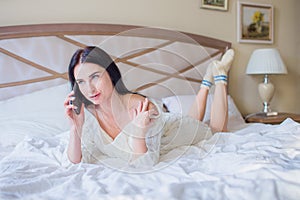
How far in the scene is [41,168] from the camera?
36.9 inches

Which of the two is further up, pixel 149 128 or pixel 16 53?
pixel 16 53

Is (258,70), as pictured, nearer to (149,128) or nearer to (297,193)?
(149,128)

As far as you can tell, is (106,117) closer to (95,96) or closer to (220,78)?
(95,96)

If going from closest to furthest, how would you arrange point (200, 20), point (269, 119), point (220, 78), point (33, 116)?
1. point (33, 116)
2. point (220, 78)
3. point (269, 119)
4. point (200, 20)

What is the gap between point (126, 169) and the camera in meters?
0.88

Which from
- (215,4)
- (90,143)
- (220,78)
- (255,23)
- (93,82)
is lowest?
(90,143)

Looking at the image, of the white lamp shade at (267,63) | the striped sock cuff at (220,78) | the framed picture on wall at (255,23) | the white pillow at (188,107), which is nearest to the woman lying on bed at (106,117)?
the white pillow at (188,107)

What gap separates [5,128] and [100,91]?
84 cm

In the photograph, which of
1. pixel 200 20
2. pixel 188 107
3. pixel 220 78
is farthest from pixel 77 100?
pixel 200 20

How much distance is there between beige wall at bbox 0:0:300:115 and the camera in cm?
193

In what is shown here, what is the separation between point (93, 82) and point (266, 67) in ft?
6.05

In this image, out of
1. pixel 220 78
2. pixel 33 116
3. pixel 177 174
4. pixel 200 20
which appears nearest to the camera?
pixel 177 174

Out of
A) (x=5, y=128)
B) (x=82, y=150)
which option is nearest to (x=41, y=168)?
(x=82, y=150)

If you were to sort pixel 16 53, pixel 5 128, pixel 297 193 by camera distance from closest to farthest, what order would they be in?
pixel 297 193 → pixel 5 128 → pixel 16 53
